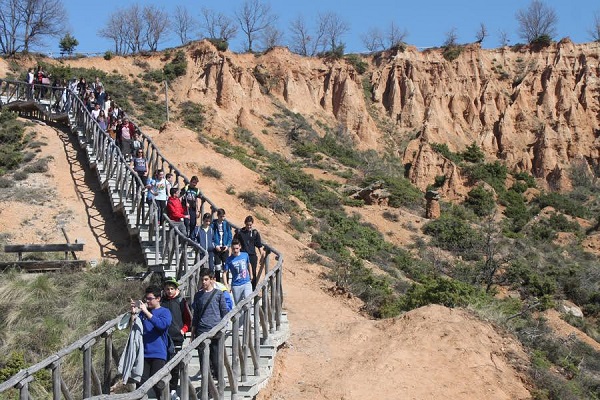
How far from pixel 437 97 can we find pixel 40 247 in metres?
42.9

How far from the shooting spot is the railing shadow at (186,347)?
262 inches

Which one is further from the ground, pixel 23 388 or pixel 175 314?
pixel 175 314

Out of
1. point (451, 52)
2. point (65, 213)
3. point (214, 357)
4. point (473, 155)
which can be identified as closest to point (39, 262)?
point (65, 213)

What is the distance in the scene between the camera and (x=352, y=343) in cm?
1095

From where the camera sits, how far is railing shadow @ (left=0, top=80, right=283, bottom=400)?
665cm

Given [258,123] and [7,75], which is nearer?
[7,75]

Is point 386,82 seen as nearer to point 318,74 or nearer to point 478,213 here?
point 318,74

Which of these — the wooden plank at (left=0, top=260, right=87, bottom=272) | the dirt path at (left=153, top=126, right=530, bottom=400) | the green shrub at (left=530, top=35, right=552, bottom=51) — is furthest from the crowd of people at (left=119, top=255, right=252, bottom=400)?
the green shrub at (left=530, top=35, right=552, bottom=51)

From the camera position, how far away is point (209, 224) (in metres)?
11.0

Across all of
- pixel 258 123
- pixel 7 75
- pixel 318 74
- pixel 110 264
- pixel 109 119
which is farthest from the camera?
pixel 318 74

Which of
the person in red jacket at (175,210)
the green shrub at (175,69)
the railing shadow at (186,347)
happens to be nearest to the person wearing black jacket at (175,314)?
the railing shadow at (186,347)

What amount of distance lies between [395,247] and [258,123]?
17757mm

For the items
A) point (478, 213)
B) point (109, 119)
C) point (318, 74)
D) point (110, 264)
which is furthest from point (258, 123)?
point (110, 264)

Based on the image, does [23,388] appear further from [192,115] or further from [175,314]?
[192,115]
